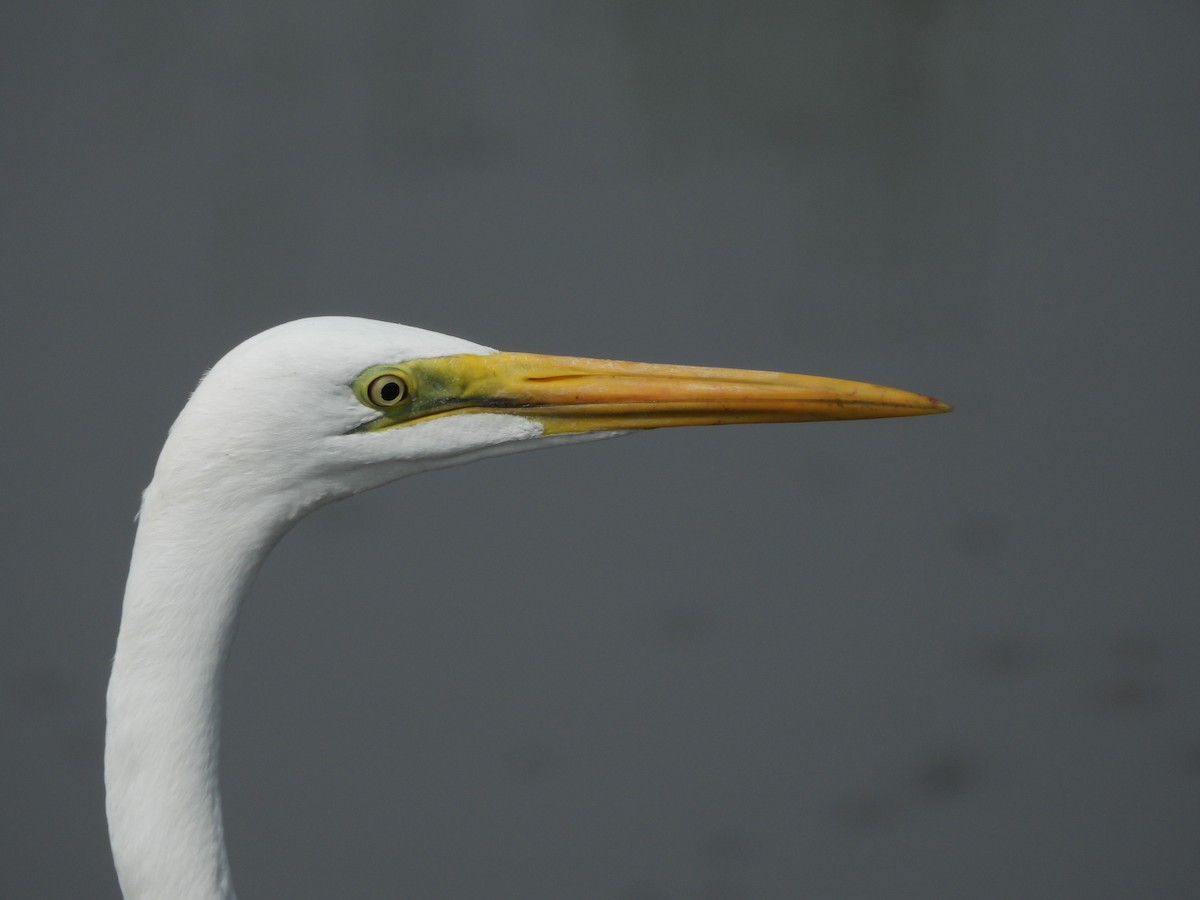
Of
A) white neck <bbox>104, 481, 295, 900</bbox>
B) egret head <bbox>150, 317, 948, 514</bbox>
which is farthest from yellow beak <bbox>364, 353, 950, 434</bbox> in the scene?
white neck <bbox>104, 481, 295, 900</bbox>

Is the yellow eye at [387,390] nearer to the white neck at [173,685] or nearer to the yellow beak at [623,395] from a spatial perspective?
the yellow beak at [623,395]

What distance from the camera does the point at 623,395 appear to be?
149 centimetres

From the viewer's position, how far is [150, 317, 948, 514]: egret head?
133cm

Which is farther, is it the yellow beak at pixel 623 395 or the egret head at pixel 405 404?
the yellow beak at pixel 623 395

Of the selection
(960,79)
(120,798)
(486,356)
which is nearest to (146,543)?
(120,798)

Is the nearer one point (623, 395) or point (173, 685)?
point (173, 685)

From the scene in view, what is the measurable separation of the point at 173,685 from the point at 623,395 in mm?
509

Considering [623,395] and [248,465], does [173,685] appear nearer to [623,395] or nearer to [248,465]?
[248,465]

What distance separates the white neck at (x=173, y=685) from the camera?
4.41ft

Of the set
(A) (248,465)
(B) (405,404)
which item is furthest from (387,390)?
(A) (248,465)

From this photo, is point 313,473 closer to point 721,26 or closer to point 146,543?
point 146,543

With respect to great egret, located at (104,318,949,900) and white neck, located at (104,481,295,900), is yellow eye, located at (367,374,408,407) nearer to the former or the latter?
great egret, located at (104,318,949,900)

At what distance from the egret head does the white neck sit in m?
0.05

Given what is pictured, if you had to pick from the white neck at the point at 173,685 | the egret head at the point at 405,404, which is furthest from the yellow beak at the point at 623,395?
the white neck at the point at 173,685
